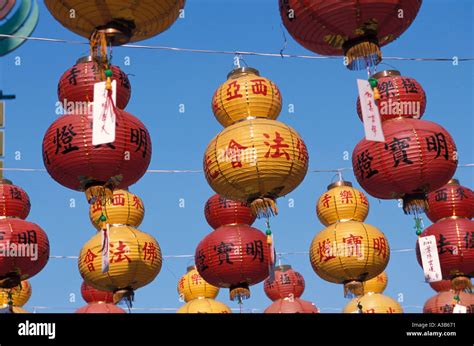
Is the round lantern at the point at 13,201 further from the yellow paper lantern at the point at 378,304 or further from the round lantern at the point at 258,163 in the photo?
the yellow paper lantern at the point at 378,304

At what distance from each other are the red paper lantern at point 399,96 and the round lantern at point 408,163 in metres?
0.45

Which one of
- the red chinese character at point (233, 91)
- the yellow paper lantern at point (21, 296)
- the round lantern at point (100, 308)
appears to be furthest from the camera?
the yellow paper lantern at point (21, 296)

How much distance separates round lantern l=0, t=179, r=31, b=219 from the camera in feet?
32.9

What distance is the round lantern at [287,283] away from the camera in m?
12.4

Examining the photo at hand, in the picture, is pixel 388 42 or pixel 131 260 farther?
pixel 131 260

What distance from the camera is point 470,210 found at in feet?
36.4

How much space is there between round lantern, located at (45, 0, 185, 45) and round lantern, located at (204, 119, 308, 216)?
1761 mm

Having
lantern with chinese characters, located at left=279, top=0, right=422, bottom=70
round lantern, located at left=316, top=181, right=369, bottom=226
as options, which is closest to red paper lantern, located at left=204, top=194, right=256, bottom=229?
round lantern, located at left=316, top=181, right=369, bottom=226

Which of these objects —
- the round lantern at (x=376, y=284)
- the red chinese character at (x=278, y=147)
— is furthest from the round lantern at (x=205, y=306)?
the red chinese character at (x=278, y=147)

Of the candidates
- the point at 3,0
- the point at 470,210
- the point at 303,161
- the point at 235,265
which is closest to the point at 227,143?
the point at 303,161

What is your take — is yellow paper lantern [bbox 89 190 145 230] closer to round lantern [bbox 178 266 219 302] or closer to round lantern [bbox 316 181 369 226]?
round lantern [bbox 178 266 219 302]

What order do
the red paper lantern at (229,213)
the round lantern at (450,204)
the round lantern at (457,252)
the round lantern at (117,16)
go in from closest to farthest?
the round lantern at (117,16)
the round lantern at (457,252)
the red paper lantern at (229,213)
the round lantern at (450,204)
